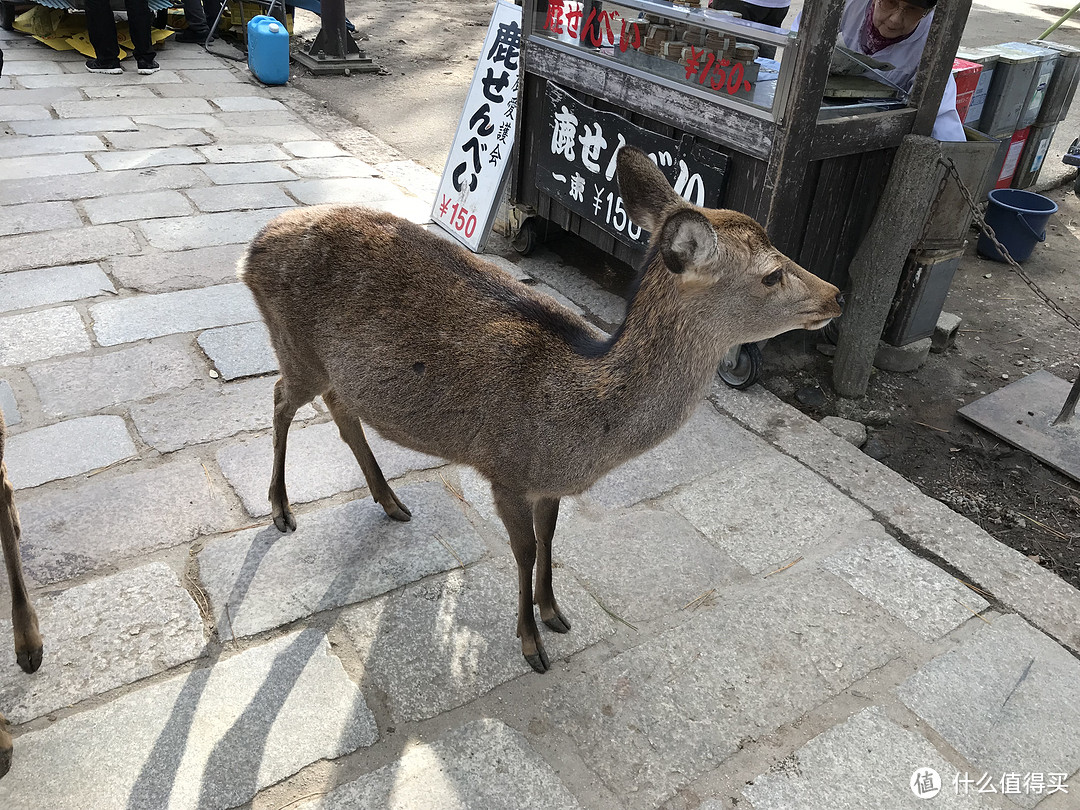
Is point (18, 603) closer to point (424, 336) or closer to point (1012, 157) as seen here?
point (424, 336)

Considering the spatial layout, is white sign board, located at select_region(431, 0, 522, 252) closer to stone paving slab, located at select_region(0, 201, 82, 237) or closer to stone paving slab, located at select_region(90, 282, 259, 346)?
stone paving slab, located at select_region(90, 282, 259, 346)

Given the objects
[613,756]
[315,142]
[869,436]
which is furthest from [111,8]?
[613,756]

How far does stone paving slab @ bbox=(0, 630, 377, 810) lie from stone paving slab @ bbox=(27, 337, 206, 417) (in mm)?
1708

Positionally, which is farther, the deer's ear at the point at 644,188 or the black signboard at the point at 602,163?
the black signboard at the point at 602,163

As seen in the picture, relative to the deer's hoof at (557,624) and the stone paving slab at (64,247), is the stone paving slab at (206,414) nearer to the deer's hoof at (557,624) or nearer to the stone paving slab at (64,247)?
the deer's hoof at (557,624)

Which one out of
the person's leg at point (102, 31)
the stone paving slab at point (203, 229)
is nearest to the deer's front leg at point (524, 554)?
the stone paving slab at point (203, 229)

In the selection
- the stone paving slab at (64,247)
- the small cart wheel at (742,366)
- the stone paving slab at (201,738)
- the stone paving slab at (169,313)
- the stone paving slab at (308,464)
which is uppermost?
the small cart wheel at (742,366)

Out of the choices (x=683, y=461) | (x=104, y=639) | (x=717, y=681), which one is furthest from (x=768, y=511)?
(x=104, y=639)

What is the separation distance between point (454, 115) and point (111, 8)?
3649mm

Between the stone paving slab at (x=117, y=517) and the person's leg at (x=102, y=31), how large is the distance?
692 centimetres

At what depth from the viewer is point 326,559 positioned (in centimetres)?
296

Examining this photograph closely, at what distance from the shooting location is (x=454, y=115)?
8203 millimetres

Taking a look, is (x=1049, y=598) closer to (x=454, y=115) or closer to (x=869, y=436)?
(x=869, y=436)

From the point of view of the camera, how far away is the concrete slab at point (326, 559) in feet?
9.00
